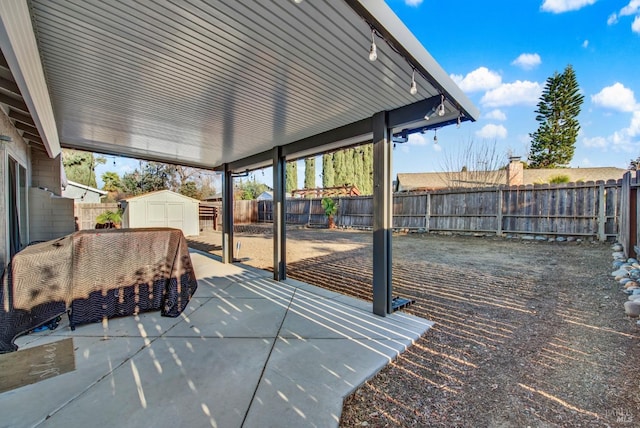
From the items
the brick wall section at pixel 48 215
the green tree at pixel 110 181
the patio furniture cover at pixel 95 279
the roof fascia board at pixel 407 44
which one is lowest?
the patio furniture cover at pixel 95 279

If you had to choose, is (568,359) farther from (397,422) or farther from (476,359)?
(397,422)

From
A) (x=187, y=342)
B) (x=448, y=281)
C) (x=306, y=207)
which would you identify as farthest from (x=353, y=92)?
(x=306, y=207)

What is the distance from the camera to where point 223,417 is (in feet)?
5.27

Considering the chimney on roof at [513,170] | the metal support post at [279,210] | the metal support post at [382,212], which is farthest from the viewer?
the chimney on roof at [513,170]

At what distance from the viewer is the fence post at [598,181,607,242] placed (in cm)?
772

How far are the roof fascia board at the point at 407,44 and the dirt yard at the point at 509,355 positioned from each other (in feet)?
7.43

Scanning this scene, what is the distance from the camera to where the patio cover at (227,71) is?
1657 millimetres

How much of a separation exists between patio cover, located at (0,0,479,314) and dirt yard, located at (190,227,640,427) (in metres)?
1.43

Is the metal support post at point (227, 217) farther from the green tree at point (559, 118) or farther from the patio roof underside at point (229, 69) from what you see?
the green tree at point (559, 118)

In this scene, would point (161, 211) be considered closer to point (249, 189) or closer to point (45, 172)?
point (45, 172)

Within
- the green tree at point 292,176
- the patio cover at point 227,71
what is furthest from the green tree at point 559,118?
the patio cover at point 227,71

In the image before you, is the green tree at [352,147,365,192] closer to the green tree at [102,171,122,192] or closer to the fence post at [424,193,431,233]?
the fence post at [424,193,431,233]

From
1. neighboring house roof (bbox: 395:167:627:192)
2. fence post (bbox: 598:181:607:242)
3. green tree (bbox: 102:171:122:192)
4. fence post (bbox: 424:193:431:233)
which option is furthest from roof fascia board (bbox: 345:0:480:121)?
green tree (bbox: 102:171:122:192)

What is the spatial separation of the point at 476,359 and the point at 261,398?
1.73 m
